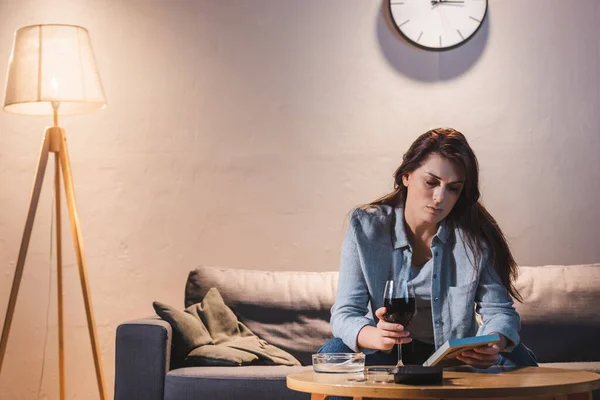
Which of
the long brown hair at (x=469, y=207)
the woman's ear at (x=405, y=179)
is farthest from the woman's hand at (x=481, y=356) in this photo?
the woman's ear at (x=405, y=179)

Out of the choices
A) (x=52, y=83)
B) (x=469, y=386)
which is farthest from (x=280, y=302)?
(x=469, y=386)

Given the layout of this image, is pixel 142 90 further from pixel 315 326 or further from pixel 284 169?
pixel 315 326

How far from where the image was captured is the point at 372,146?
155 inches

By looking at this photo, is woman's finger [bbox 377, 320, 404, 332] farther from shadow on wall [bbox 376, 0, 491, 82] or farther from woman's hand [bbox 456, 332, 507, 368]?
shadow on wall [bbox 376, 0, 491, 82]

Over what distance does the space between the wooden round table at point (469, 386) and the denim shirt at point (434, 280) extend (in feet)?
1.07

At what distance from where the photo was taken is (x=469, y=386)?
5.17 ft

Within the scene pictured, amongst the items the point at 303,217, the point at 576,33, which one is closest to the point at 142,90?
the point at 303,217

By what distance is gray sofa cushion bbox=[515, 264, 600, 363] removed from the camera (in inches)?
133

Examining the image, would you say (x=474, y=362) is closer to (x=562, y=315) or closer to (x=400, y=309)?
(x=400, y=309)

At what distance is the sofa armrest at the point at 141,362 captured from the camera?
2.96 metres

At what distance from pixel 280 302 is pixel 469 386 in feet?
6.46

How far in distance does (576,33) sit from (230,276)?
6.53ft

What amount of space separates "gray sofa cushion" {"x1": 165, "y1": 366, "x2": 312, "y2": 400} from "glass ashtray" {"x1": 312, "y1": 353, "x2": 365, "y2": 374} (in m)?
1.09

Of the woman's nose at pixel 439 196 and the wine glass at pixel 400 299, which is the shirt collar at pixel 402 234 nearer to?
the woman's nose at pixel 439 196
